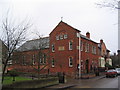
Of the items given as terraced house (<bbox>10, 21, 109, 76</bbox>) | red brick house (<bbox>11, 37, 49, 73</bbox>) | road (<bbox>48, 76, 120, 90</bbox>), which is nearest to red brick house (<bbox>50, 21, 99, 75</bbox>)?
terraced house (<bbox>10, 21, 109, 76</bbox>)

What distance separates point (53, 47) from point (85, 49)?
6580 millimetres

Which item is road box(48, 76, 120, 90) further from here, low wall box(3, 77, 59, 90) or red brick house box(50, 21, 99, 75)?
red brick house box(50, 21, 99, 75)

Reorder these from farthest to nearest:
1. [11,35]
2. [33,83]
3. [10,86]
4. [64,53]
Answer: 1. [64,53]
2. [33,83]
3. [11,35]
4. [10,86]

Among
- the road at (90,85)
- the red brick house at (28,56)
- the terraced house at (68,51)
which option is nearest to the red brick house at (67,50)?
the terraced house at (68,51)

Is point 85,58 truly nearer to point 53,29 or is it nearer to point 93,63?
point 93,63

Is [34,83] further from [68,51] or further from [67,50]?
[67,50]

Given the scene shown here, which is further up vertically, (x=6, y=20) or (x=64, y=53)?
(x=6, y=20)

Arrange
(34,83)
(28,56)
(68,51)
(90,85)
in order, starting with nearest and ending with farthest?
(34,83) → (90,85) → (28,56) → (68,51)

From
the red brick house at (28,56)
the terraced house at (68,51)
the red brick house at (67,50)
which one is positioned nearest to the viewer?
the red brick house at (28,56)

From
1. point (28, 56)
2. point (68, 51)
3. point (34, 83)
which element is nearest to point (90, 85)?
point (34, 83)

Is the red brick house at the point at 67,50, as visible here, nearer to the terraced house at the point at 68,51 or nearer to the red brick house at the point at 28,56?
the terraced house at the point at 68,51

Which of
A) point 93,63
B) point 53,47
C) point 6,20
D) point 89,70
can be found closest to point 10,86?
point 6,20

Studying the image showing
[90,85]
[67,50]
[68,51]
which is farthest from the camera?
[67,50]

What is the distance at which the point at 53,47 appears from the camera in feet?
107
